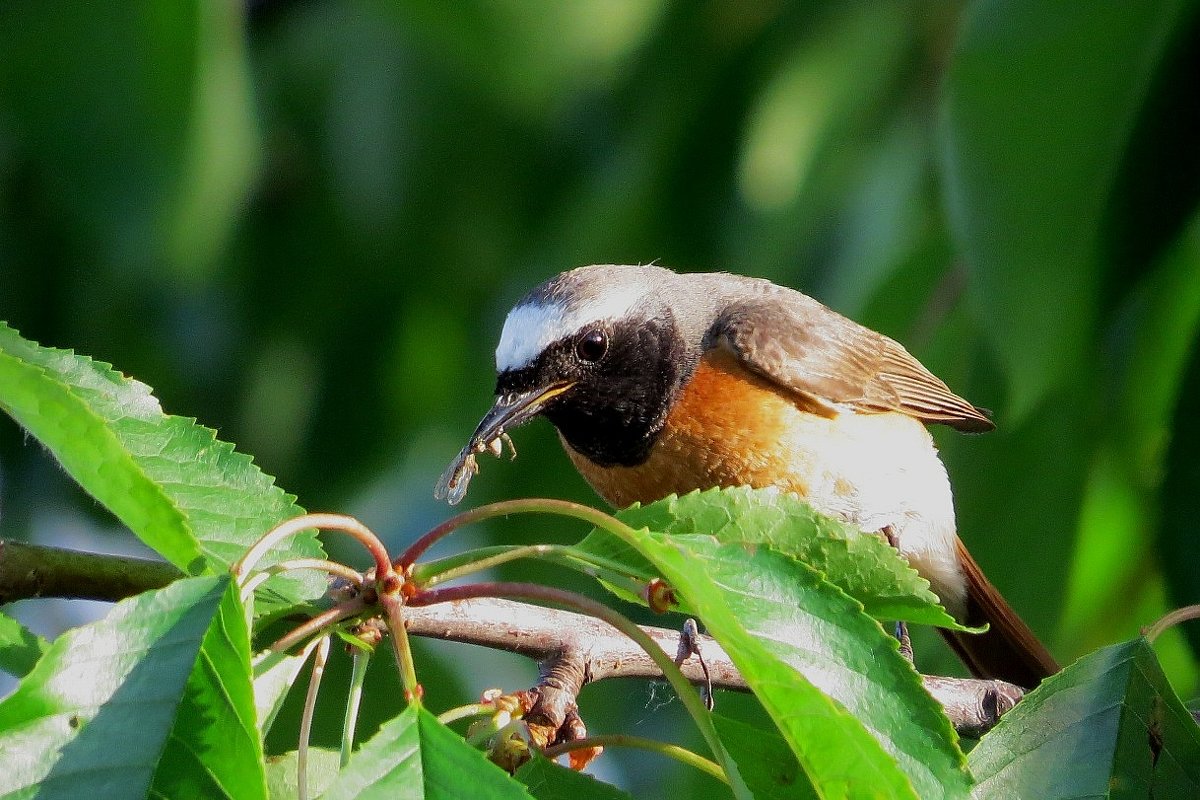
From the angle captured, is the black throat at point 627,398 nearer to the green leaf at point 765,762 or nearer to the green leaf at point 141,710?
the green leaf at point 765,762

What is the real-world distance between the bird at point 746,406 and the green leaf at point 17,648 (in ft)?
5.81

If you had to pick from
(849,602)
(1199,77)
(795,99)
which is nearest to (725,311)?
(795,99)

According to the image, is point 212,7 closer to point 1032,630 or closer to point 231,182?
point 231,182

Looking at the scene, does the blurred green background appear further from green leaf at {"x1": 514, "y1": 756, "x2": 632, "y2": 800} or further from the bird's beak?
green leaf at {"x1": 514, "y1": 756, "x2": 632, "y2": 800}

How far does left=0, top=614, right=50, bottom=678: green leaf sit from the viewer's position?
1979 mm

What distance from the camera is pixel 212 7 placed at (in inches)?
150

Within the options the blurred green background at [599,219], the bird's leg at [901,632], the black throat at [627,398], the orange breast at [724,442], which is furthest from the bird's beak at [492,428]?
the bird's leg at [901,632]

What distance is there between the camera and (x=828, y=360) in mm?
4633

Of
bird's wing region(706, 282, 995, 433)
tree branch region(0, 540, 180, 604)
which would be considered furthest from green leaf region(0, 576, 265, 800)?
bird's wing region(706, 282, 995, 433)

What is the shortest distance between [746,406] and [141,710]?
2.86m

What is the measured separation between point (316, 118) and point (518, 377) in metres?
2.51

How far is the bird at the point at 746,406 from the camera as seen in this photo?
4.09 metres

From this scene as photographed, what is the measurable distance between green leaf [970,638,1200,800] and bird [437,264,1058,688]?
173 cm

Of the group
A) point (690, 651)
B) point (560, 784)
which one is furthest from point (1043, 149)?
point (560, 784)
